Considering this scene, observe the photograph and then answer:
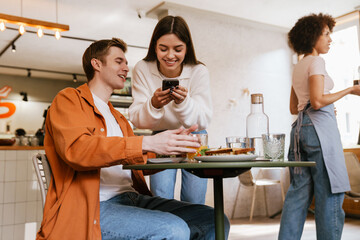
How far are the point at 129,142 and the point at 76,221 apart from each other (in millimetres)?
312

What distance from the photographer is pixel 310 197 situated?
228cm

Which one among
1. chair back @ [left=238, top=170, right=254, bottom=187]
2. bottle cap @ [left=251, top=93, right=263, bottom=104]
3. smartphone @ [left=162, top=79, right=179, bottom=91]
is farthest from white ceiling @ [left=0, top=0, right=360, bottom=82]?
bottle cap @ [left=251, top=93, right=263, bottom=104]

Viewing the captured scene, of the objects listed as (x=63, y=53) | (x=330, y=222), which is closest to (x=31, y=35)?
(x=63, y=53)

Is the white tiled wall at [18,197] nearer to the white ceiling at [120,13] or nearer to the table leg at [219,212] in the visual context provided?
the white ceiling at [120,13]

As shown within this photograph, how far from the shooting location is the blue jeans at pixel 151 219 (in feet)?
3.65

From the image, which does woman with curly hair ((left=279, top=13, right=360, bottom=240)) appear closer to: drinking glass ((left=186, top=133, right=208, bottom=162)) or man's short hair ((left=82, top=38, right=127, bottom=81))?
drinking glass ((left=186, top=133, right=208, bottom=162))

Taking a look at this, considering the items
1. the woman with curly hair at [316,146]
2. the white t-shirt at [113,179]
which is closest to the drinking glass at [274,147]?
the white t-shirt at [113,179]

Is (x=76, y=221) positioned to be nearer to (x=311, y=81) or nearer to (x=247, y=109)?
(x=311, y=81)

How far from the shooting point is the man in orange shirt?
1.11 meters

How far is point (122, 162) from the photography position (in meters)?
1.12

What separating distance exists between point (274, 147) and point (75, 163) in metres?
0.64

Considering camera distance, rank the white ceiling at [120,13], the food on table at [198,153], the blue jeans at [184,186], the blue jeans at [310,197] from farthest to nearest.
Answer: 1. the white ceiling at [120,13]
2. the blue jeans at [310,197]
3. the blue jeans at [184,186]
4. the food on table at [198,153]

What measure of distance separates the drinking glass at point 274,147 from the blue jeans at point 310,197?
1088 mm

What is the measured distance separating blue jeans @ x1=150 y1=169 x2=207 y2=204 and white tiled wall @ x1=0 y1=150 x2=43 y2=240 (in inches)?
78.8
